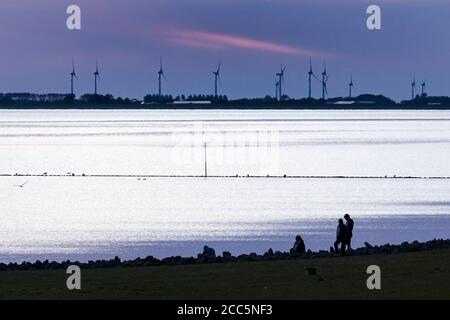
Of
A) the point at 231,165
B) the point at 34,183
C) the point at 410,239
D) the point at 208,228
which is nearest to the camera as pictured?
the point at 410,239

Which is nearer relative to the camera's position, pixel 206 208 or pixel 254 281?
pixel 254 281

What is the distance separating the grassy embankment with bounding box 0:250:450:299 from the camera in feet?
66.9

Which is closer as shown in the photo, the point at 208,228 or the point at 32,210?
the point at 208,228

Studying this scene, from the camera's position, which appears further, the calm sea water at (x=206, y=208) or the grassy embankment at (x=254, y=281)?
the calm sea water at (x=206, y=208)

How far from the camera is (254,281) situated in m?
22.8

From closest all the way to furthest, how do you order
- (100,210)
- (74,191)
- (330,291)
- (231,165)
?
1. (330,291)
2. (100,210)
3. (74,191)
4. (231,165)

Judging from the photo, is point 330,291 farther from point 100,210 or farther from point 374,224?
point 100,210

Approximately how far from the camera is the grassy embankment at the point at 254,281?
20406 millimetres

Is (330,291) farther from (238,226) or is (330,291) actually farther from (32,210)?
(32,210)

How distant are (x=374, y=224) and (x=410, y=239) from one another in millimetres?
6458

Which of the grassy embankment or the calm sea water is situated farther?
the calm sea water

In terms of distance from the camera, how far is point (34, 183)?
81.5 m

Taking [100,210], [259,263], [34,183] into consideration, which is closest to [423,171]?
[34,183]

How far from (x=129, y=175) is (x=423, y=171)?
75.4 ft
